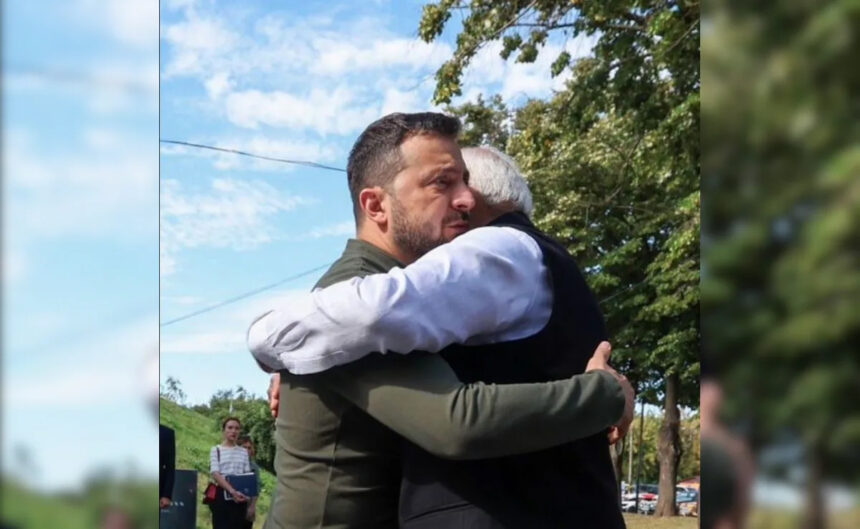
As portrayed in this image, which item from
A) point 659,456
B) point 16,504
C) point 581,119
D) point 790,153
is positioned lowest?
point 659,456

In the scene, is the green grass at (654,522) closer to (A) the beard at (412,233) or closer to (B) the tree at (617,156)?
(B) the tree at (617,156)

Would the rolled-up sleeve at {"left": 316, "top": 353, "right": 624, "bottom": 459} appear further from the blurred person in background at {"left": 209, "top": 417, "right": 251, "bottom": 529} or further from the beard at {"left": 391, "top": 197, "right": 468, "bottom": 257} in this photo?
the blurred person in background at {"left": 209, "top": 417, "right": 251, "bottom": 529}

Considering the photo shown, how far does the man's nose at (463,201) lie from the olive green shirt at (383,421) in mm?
123

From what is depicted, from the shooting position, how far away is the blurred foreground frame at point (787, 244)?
30 centimetres

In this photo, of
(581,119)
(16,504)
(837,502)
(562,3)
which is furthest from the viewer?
(581,119)

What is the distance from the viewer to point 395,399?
1.02 metres

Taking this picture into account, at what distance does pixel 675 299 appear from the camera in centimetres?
507

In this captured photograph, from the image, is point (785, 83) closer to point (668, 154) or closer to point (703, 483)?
point (703, 483)

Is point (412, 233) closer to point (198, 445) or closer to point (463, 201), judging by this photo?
point (463, 201)

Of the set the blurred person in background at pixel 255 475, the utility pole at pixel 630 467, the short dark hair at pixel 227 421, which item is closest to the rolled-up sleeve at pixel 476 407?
the blurred person in background at pixel 255 475

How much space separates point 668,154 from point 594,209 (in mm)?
1096

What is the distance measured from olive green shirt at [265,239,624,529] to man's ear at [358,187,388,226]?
0.18ft

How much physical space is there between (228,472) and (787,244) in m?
3.98

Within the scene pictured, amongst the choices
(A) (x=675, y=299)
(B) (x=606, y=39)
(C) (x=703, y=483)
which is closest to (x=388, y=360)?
(C) (x=703, y=483)
